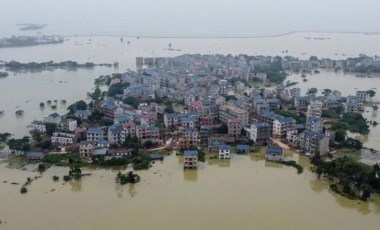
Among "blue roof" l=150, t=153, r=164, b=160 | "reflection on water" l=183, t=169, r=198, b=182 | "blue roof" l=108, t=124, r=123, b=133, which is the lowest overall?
"reflection on water" l=183, t=169, r=198, b=182

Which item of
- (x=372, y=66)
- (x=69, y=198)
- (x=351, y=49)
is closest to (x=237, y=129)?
(x=69, y=198)

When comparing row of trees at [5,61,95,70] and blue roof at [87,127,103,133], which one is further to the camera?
row of trees at [5,61,95,70]

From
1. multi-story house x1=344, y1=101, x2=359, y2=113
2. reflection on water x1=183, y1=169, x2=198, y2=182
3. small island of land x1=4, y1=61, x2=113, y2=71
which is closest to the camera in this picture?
reflection on water x1=183, y1=169, x2=198, y2=182

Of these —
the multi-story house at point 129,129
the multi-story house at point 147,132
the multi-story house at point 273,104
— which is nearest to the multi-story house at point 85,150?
the multi-story house at point 129,129

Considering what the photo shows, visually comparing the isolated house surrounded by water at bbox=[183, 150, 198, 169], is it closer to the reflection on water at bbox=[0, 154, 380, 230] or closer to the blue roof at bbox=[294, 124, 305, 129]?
the reflection on water at bbox=[0, 154, 380, 230]

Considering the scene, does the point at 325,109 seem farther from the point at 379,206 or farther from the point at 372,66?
the point at 372,66

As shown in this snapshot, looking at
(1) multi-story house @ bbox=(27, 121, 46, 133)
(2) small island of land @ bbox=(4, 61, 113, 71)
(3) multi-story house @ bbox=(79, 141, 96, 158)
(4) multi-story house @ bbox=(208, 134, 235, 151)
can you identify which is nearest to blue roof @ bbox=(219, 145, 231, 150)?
(4) multi-story house @ bbox=(208, 134, 235, 151)

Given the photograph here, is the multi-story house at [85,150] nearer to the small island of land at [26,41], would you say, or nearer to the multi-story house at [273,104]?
the multi-story house at [273,104]

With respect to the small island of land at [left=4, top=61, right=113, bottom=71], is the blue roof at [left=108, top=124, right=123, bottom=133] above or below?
below

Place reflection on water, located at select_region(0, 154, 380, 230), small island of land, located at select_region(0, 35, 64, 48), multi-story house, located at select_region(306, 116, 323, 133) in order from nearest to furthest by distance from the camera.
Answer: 1. reflection on water, located at select_region(0, 154, 380, 230)
2. multi-story house, located at select_region(306, 116, 323, 133)
3. small island of land, located at select_region(0, 35, 64, 48)
